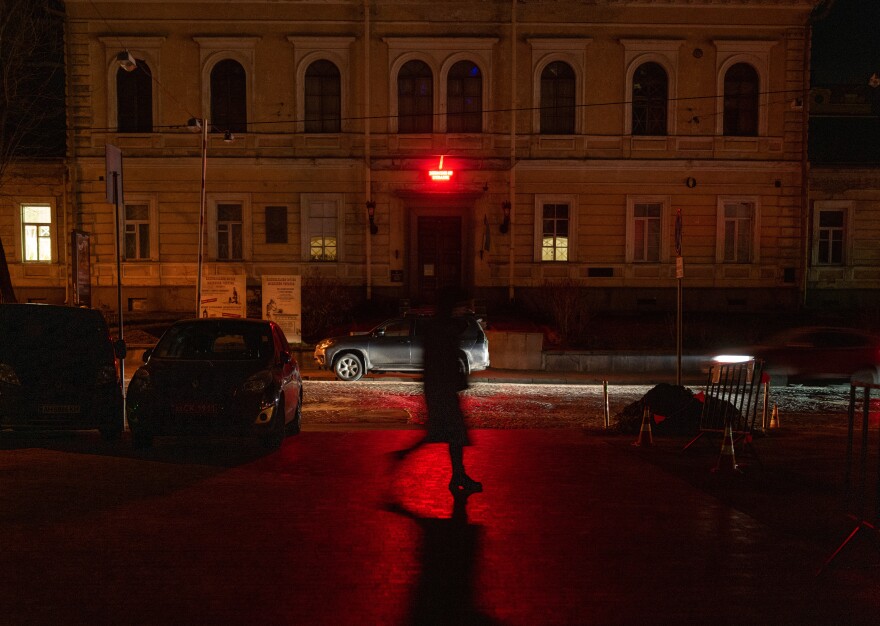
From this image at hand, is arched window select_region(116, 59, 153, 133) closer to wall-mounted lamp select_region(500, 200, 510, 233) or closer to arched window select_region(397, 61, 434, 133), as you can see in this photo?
arched window select_region(397, 61, 434, 133)

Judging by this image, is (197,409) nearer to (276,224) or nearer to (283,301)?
(283,301)

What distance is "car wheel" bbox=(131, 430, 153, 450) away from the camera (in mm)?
10273

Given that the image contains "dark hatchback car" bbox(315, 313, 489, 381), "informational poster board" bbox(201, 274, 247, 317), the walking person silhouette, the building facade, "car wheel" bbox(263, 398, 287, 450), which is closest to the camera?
the walking person silhouette

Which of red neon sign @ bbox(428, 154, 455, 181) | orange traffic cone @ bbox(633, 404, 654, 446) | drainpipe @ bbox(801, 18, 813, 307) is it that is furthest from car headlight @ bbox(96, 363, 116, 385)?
drainpipe @ bbox(801, 18, 813, 307)

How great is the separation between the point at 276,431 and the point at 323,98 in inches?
840

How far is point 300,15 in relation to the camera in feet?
94.8

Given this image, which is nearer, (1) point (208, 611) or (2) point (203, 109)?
(1) point (208, 611)

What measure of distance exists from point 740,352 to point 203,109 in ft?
67.3

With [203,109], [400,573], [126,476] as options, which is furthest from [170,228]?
[400,573]

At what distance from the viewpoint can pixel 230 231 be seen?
30016 mm

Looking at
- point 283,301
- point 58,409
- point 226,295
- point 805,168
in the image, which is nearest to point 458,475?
point 58,409

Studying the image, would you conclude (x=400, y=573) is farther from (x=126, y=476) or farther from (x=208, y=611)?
(x=126, y=476)

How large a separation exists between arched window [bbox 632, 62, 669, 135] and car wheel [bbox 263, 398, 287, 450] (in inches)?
892

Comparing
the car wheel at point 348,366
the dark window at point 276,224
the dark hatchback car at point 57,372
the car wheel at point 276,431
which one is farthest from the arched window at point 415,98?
the car wheel at point 276,431
